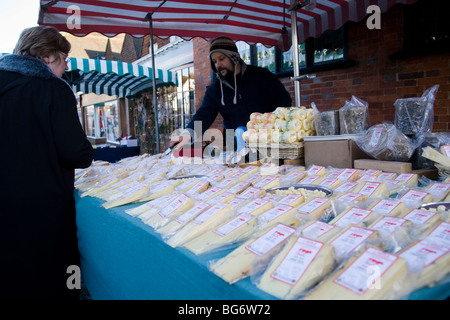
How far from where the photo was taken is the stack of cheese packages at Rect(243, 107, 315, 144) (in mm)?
2018

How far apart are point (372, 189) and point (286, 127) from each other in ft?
2.83

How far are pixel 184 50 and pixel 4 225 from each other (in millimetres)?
7213

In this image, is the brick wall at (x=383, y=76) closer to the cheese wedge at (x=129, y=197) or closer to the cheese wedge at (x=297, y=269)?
the cheese wedge at (x=129, y=197)

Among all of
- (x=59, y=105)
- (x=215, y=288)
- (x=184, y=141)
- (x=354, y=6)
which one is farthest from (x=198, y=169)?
Result: (x=354, y=6)

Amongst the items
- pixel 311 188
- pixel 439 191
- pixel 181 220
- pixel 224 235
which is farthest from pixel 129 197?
pixel 439 191

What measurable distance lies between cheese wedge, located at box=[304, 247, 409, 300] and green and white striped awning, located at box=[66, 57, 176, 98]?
671 centimetres

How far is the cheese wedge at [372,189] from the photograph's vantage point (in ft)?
4.05

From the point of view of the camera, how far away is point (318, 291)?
0.67 metres

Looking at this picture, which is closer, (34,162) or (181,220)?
(181,220)

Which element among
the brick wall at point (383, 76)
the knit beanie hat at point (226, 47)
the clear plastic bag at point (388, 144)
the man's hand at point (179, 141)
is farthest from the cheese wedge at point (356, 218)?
the brick wall at point (383, 76)

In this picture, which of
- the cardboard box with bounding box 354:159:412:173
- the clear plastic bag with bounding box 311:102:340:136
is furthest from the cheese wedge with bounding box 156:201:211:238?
the clear plastic bag with bounding box 311:102:340:136

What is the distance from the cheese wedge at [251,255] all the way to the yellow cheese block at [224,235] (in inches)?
3.1

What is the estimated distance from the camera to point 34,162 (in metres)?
1.56

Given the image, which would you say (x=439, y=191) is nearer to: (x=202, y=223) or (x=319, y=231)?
(x=319, y=231)
